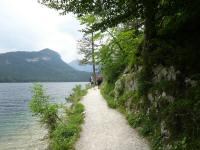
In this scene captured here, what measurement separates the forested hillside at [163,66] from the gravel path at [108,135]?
571mm

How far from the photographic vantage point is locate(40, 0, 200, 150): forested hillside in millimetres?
12680

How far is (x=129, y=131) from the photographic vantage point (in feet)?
55.9

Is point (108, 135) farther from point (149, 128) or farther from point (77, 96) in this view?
point (77, 96)

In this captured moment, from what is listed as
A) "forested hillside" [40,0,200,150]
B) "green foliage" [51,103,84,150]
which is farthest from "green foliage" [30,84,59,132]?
"forested hillside" [40,0,200,150]

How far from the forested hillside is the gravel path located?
0.57 meters

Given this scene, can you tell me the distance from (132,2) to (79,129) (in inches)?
290

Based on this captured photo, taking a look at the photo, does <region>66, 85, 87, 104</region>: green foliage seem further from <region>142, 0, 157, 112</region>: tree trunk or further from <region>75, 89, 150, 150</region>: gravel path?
<region>142, 0, 157, 112</region>: tree trunk

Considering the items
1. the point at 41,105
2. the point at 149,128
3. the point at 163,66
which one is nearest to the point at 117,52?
the point at 41,105

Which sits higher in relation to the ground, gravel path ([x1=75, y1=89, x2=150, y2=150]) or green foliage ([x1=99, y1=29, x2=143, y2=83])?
green foliage ([x1=99, y1=29, x2=143, y2=83])

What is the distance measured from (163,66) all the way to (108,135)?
4.39 m

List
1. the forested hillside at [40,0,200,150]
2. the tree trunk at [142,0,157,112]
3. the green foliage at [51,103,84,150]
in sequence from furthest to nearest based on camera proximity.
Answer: the tree trunk at [142,0,157,112] < the green foliage at [51,103,84,150] < the forested hillside at [40,0,200,150]

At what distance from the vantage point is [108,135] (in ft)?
54.7

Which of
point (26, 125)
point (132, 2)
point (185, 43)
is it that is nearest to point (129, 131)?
point (185, 43)

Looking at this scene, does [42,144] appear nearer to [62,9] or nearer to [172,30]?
[62,9]
